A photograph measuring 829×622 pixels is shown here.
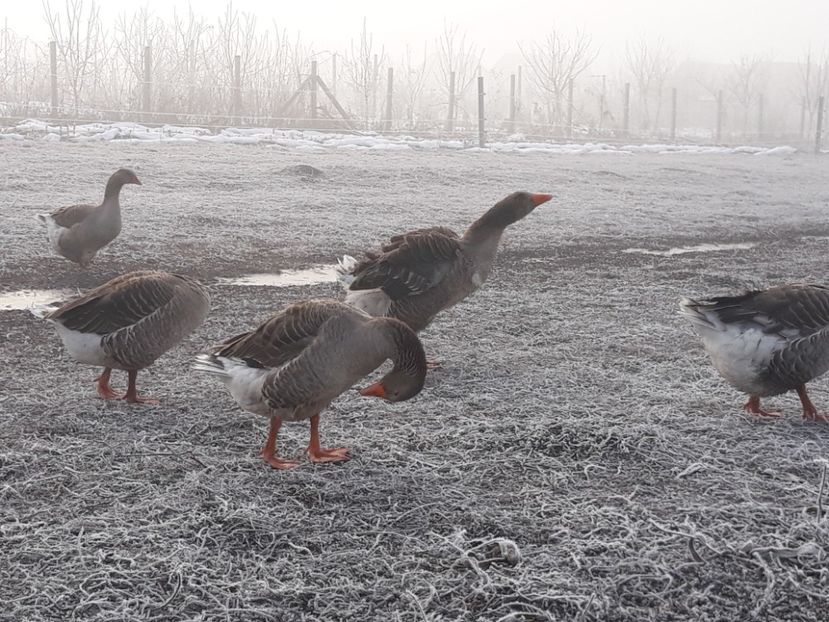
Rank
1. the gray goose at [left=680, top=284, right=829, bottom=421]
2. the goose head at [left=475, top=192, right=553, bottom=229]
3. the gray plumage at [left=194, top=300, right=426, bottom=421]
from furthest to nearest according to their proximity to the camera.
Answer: the goose head at [left=475, top=192, right=553, bottom=229]
the gray goose at [left=680, top=284, right=829, bottom=421]
the gray plumage at [left=194, top=300, right=426, bottom=421]

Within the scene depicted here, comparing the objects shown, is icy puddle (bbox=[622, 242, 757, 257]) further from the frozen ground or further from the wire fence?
the wire fence

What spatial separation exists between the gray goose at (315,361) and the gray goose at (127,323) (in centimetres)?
105

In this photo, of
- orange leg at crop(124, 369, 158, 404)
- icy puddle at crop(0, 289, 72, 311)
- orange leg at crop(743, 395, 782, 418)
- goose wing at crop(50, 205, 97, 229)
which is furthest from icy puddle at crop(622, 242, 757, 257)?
orange leg at crop(124, 369, 158, 404)

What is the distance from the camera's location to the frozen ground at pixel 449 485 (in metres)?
3.25

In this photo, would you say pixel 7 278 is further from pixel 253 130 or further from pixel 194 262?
pixel 253 130

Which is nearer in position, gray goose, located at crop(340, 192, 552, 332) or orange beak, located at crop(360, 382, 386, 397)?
orange beak, located at crop(360, 382, 386, 397)

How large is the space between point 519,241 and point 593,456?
288 inches

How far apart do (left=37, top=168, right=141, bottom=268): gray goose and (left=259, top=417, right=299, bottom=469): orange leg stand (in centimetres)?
512

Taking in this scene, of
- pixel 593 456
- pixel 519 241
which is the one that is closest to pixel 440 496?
pixel 593 456

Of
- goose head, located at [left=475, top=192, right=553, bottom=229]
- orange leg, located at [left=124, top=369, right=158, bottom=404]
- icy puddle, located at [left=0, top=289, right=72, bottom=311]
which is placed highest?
goose head, located at [left=475, top=192, right=553, bottom=229]

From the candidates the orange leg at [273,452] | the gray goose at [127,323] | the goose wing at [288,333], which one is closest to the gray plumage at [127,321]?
the gray goose at [127,323]

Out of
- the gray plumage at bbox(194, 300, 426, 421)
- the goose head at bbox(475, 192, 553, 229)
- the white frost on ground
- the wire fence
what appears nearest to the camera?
the gray plumage at bbox(194, 300, 426, 421)

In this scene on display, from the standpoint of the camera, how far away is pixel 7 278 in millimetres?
8258

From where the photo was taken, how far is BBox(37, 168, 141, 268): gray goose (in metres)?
8.58
